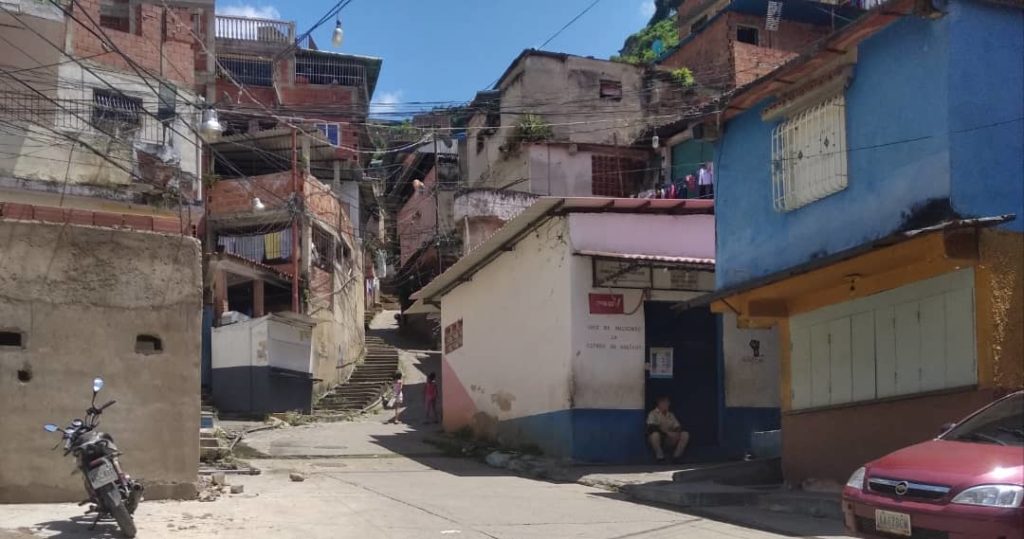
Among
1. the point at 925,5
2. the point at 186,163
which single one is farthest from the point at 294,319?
the point at 925,5

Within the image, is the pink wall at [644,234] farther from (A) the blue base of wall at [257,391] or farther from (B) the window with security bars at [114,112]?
(B) the window with security bars at [114,112]

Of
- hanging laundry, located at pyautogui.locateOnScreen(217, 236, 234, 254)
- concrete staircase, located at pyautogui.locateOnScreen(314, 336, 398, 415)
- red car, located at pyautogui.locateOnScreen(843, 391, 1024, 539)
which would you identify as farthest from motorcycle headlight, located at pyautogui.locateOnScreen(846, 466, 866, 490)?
hanging laundry, located at pyautogui.locateOnScreen(217, 236, 234, 254)

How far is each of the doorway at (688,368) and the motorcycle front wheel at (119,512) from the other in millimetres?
10552

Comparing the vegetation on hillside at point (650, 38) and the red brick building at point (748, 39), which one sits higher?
the vegetation on hillside at point (650, 38)

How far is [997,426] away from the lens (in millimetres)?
6961

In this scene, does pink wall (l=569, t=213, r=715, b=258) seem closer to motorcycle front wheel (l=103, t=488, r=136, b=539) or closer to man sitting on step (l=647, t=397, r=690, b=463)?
man sitting on step (l=647, t=397, r=690, b=463)

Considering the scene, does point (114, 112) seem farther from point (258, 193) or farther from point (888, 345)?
point (888, 345)

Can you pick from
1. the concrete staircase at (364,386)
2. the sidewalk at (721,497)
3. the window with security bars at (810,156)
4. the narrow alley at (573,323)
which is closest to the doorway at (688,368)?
the narrow alley at (573,323)

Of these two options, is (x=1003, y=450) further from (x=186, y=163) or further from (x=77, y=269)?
(x=186, y=163)

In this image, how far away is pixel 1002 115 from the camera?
962cm

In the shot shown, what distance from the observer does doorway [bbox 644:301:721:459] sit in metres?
17.2

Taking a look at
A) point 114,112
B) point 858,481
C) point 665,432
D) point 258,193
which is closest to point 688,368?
point 665,432

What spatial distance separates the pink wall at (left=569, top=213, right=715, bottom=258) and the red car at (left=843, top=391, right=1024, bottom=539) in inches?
375

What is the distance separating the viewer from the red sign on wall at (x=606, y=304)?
16.3 meters
